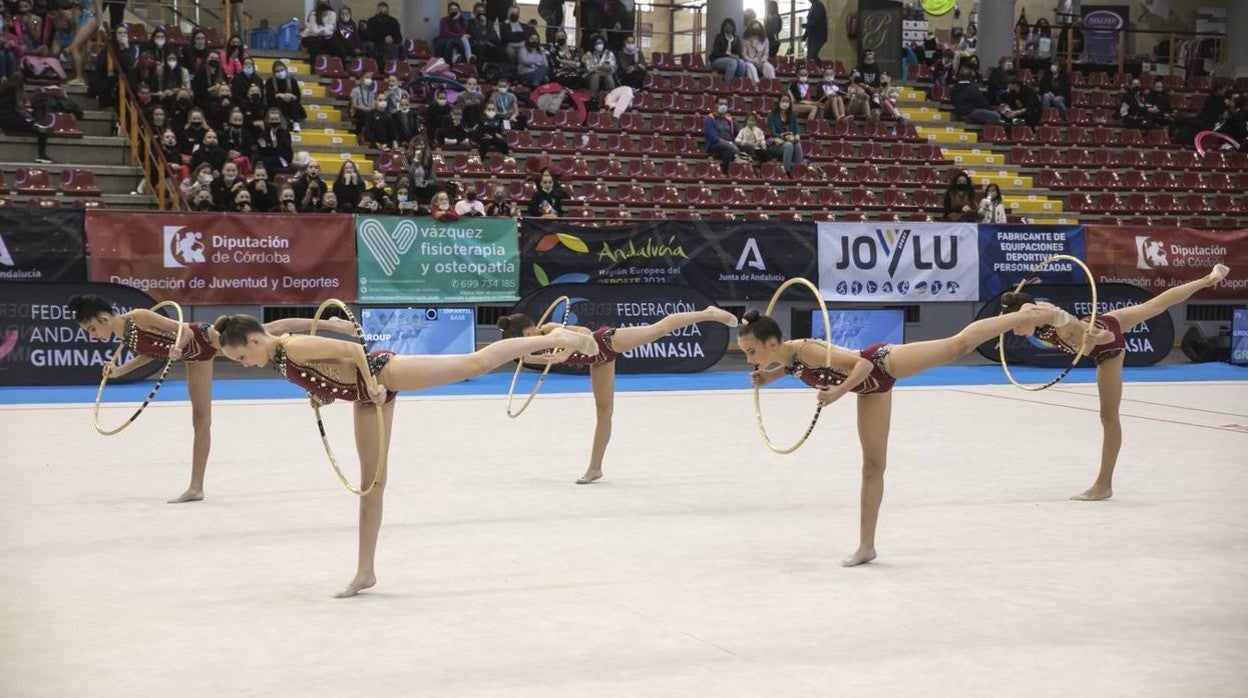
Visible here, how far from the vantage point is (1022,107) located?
1108 inches

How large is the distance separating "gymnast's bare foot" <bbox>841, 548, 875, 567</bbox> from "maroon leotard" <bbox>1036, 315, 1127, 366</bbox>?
2796 mm

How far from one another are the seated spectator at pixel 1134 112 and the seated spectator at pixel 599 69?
39.9ft

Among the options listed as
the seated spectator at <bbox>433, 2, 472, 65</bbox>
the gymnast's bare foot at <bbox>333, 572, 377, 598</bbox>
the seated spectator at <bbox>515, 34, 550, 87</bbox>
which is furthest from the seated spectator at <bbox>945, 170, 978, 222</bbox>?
the gymnast's bare foot at <bbox>333, 572, 377, 598</bbox>

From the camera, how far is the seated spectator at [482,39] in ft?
78.3

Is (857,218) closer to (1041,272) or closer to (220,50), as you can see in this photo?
(1041,272)

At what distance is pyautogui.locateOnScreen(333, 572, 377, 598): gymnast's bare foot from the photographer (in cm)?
657

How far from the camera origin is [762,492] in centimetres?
977

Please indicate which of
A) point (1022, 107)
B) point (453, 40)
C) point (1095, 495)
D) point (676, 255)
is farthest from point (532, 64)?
point (1095, 495)

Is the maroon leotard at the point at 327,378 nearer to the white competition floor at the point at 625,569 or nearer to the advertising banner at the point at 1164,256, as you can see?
the white competition floor at the point at 625,569

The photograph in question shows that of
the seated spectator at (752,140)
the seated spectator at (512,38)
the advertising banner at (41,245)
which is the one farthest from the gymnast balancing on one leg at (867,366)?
the seated spectator at (512,38)

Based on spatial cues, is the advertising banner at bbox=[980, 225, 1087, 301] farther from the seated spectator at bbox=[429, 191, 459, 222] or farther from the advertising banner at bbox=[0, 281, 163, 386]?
the advertising banner at bbox=[0, 281, 163, 386]

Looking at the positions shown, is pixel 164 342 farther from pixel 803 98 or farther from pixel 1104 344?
pixel 803 98

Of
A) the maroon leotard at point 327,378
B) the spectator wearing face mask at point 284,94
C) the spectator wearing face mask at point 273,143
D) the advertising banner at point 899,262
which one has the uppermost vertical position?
the spectator wearing face mask at point 284,94

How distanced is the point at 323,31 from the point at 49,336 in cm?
940
